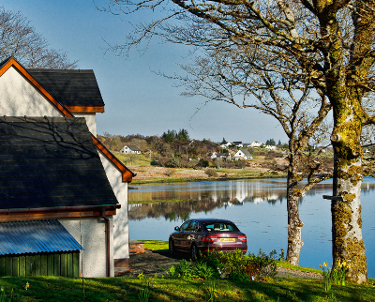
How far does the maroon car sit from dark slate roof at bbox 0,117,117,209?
528cm

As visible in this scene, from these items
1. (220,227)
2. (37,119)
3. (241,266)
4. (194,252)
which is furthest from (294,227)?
(37,119)

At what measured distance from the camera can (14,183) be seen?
34.8 feet

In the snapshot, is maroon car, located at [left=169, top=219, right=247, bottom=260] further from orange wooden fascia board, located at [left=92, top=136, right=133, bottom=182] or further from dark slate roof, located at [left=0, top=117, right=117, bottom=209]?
dark slate roof, located at [left=0, top=117, right=117, bottom=209]

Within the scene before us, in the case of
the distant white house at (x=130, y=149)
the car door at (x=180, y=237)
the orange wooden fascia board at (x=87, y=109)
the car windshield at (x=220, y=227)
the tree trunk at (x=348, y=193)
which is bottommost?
the car door at (x=180, y=237)

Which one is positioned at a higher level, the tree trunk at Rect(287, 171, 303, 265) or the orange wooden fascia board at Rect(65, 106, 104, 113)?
the orange wooden fascia board at Rect(65, 106, 104, 113)

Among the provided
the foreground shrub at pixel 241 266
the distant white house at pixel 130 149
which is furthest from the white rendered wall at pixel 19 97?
the distant white house at pixel 130 149

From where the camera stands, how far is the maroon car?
49.5 feet

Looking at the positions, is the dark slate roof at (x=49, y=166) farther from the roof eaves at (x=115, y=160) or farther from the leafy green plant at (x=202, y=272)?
the leafy green plant at (x=202, y=272)

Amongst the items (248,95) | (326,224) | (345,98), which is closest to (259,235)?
(326,224)

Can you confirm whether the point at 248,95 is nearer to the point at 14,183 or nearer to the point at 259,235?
the point at 14,183

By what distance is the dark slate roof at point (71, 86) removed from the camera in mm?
16797

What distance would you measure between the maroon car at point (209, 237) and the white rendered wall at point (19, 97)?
7053 millimetres

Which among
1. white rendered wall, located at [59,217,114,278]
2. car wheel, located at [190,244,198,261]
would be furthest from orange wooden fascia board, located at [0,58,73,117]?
car wheel, located at [190,244,198,261]

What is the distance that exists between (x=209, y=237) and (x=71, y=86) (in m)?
8.78
